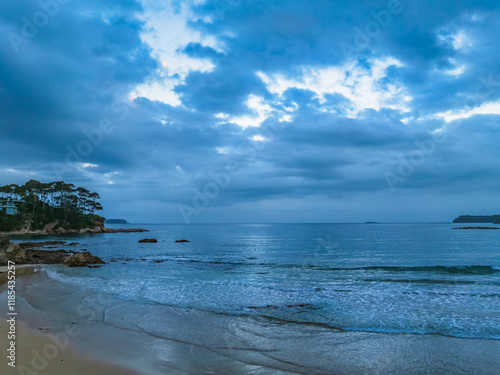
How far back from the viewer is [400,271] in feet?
87.5

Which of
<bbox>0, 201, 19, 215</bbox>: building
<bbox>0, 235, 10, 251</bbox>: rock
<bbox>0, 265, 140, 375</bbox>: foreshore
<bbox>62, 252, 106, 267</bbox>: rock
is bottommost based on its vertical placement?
<bbox>62, 252, 106, 267</bbox>: rock

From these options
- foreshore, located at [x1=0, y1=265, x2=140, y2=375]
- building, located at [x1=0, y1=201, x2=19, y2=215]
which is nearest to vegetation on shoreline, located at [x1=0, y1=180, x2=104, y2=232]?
building, located at [x1=0, y1=201, x2=19, y2=215]

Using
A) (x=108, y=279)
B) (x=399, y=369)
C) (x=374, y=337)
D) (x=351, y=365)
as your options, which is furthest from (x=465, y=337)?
(x=108, y=279)

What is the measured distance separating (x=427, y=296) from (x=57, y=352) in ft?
59.5

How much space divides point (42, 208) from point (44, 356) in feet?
394

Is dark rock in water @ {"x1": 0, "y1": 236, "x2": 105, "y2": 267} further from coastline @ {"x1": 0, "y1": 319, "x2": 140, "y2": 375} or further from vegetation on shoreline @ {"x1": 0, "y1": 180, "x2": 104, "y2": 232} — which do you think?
vegetation on shoreline @ {"x1": 0, "y1": 180, "x2": 104, "y2": 232}

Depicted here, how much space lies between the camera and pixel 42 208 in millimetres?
105312

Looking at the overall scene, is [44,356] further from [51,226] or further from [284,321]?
[51,226]

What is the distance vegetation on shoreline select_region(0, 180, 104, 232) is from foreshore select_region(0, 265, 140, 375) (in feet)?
A: 317

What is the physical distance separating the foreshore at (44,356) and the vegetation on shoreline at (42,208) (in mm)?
96735

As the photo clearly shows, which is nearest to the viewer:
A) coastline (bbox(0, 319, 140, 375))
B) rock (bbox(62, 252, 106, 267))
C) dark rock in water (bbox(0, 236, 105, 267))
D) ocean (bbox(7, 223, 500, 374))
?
coastline (bbox(0, 319, 140, 375))

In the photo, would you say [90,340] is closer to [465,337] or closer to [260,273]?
[465,337]

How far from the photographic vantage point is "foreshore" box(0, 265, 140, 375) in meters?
6.99

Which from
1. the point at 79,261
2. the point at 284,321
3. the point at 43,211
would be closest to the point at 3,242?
the point at 79,261
